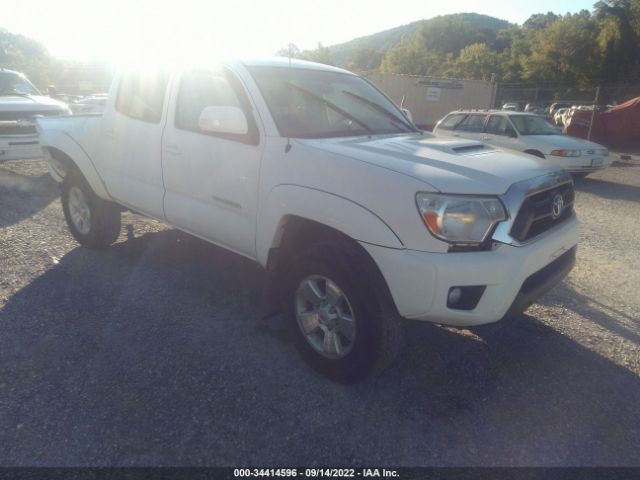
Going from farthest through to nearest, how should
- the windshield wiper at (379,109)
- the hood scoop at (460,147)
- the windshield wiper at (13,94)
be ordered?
the windshield wiper at (13,94) → the windshield wiper at (379,109) → the hood scoop at (460,147)

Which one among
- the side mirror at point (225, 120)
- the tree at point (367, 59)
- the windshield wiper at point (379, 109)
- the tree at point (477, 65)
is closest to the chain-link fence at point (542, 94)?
the windshield wiper at point (379, 109)

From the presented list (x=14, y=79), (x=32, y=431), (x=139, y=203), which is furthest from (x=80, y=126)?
(x=14, y=79)

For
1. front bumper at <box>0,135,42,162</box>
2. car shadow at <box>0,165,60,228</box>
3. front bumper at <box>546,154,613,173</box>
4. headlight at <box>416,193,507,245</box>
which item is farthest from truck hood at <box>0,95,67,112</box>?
front bumper at <box>546,154,613,173</box>

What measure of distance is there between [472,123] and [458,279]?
30.4 ft

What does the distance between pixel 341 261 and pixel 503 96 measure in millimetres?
33596

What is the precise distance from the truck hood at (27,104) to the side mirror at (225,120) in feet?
23.9

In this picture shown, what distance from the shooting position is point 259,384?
298 centimetres

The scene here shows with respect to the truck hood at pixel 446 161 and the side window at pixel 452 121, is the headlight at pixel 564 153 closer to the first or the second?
the side window at pixel 452 121

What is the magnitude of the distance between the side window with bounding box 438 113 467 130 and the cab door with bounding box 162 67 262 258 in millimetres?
8568

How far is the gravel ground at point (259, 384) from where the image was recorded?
8.12 feet

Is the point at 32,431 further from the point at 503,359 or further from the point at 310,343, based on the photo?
the point at 503,359

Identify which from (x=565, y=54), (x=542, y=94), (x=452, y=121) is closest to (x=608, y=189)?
(x=452, y=121)

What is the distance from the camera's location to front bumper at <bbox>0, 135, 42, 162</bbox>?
8.30 m

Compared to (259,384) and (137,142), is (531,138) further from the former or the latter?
(259,384)
